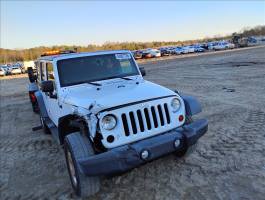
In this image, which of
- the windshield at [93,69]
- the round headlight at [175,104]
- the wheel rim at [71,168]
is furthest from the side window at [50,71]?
the round headlight at [175,104]

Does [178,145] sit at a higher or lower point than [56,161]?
higher

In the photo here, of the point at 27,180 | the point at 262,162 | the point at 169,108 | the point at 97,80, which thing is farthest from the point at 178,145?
the point at 27,180

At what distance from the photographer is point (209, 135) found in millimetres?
6203

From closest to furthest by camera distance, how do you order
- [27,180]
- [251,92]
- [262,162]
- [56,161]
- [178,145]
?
[178,145]
[262,162]
[27,180]
[56,161]
[251,92]

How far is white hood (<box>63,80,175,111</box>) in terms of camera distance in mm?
4020

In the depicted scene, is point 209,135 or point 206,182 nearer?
point 206,182

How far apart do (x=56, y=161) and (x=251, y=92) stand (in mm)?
7351

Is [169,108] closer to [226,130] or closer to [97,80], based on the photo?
[97,80]

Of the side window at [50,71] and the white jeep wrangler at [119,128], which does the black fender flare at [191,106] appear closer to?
the white jeep wrangler at [119,128]

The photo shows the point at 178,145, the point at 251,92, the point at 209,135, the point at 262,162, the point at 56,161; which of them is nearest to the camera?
the point at 178,145

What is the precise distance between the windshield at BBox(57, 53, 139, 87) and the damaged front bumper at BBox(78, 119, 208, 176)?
1892mm

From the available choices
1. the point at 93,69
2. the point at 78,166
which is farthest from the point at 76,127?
the point at 93,69

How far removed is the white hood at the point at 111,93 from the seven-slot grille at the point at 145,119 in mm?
165

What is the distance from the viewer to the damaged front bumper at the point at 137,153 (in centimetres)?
358
